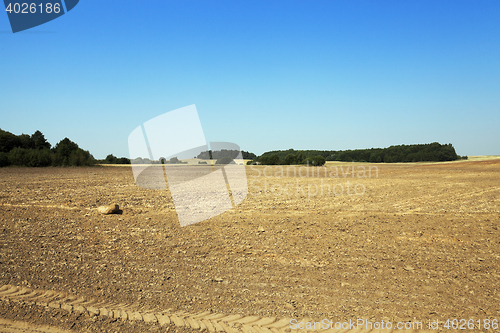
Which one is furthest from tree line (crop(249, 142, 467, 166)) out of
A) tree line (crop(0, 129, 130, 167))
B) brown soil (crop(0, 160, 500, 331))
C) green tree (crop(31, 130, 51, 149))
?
brown soil (crop(0, 160, 500, 331))

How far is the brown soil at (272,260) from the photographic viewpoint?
443cm

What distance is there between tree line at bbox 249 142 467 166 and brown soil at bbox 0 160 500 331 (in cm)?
5251

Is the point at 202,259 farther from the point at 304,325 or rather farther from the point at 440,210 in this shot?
the point at 440,210

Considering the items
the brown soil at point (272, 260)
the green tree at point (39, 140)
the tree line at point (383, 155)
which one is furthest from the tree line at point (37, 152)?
the brown soil at point (272, 260)

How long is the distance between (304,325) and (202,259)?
303 cm

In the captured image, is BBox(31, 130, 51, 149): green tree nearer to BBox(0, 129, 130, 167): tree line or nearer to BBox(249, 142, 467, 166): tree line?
BBox(0, 129, 130, 167): tree line

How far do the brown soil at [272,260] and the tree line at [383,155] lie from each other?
52.5m

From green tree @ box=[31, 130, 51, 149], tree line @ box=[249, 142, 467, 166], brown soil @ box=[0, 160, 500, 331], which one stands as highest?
green tree @ box=[31, 130, 51, 149]

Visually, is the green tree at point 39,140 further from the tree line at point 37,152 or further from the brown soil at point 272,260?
the brown soil at point 272,260

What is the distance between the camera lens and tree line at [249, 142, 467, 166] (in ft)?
218

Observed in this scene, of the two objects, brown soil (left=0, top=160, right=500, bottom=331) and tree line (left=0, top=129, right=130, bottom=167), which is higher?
tree line (left=0, top=129, right=130, bottom=167)

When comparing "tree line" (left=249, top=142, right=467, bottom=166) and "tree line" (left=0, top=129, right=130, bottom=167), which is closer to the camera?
"tree line" (left=0, top=129, right=130, bottom=167)

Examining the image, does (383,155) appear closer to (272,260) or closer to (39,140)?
(39,140)

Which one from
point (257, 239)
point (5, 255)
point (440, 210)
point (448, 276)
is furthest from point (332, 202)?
point (5, 255)
